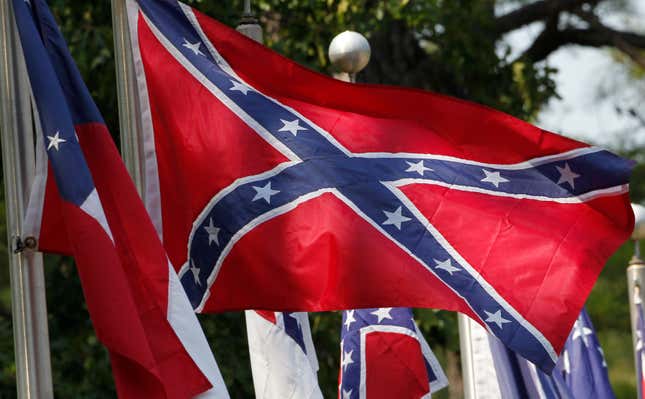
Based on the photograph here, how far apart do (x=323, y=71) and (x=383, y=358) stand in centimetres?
474

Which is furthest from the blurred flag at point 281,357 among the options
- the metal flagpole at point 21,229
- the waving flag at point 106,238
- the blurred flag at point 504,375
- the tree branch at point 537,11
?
the tree branch at point 537,11

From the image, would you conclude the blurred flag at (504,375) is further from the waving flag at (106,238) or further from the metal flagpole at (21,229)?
the metal flagpole at (21,229)

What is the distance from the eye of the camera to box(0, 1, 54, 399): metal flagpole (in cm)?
512

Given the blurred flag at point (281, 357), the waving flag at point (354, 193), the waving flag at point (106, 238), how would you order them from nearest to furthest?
the waving flag at point (106, 238), the waving flag at point (354, 193), the blurred flag at point (281, 357)

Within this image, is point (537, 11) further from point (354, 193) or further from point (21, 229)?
point (21, 229)

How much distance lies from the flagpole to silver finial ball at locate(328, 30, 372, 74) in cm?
161

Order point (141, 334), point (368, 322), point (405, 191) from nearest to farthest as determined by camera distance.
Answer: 1. point (141, 334)
2. point (405, 191)
3. point (368, 322)

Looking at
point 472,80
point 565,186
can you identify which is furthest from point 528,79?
point 565,186

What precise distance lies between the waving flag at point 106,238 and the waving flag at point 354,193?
0.65 metres

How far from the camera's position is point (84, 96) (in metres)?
5.42

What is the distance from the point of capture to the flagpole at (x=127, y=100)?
5996 mm

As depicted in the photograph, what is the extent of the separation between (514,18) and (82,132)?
1011cm

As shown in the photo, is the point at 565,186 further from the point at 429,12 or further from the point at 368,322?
the point at 429,12

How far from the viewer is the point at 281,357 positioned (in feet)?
21.9
